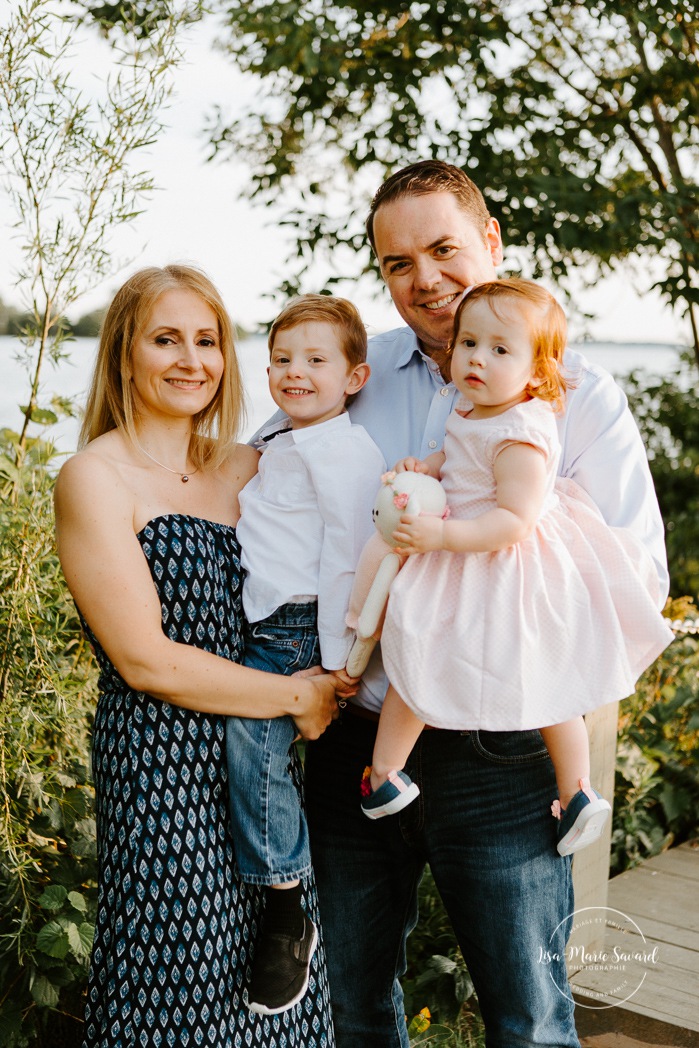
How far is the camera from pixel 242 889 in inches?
72.4

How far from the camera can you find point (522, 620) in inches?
65.7

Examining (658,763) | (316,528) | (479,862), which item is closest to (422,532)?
(316,528)

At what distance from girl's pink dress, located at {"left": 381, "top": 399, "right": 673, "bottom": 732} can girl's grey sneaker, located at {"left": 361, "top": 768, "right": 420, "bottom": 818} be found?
0.17 m

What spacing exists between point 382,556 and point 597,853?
1688 millimetres

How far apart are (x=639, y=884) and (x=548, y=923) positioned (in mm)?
1787

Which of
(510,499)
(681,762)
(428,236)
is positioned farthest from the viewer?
(681,762)

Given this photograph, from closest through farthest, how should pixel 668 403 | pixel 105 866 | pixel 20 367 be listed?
1. pixel 105 866
2. pixel 20 367
3. pixel 668 403

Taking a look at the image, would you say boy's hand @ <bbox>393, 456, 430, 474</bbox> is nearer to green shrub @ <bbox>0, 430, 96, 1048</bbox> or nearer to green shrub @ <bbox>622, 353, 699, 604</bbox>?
green shrub @ <bbox>0, 430, 96, 1048</bbox>

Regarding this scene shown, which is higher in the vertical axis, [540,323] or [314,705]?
[540,323]

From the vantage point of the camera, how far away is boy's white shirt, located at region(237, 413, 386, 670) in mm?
1868

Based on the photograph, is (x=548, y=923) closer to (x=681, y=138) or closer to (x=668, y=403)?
(x=681, y=138)

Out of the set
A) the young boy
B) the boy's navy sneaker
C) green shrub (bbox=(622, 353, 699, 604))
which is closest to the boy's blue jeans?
the young boy

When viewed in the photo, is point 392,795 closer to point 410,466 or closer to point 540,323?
point 410,466

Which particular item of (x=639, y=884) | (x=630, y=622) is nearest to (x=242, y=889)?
(x=630, y=622)
